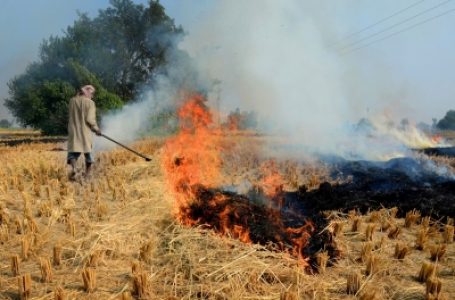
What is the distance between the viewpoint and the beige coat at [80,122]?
836 centimetres

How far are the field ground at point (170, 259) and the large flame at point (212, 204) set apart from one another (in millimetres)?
251

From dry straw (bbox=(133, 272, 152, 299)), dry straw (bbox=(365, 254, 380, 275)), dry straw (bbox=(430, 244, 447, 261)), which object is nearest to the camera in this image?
dry straw (bbox=(133, 272, 152, 299))

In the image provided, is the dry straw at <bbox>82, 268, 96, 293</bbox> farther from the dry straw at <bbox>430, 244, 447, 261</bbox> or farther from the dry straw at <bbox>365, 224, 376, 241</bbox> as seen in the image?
the dry straw at <bbox>430, 244, 447, 261</bbox>

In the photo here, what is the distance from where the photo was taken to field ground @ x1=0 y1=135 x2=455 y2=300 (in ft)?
13.2

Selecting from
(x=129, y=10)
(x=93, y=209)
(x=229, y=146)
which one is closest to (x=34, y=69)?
(x=129, y=10)

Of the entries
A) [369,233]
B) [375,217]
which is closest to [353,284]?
[369,233]

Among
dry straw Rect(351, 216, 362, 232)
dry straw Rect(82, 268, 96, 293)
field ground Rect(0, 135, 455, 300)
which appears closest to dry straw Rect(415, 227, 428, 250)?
field ground Rect(0, 135, 455, 300)

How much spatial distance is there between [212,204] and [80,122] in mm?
4004

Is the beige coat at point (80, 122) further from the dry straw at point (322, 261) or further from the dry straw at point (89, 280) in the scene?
the dry straw at point (322, 261)

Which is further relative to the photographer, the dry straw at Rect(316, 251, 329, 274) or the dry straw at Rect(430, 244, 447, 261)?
the dry straw at Rect(430, 244, 447, 261)

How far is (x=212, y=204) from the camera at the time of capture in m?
5.91

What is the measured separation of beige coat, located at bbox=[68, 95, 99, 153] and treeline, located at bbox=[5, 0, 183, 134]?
1720 cm

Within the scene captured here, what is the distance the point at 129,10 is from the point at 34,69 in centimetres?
795

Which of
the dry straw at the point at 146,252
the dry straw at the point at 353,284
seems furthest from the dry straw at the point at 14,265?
the dry straw at the point at 353,284
